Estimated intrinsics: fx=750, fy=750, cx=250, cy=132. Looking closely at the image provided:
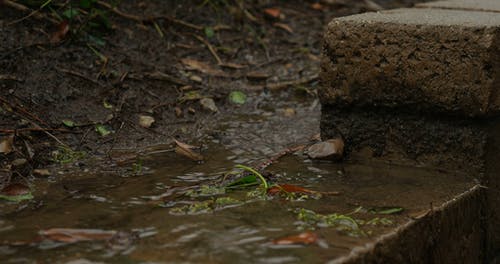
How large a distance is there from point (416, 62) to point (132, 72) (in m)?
1.50

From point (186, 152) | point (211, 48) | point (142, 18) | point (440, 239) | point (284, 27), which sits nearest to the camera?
point (440, 239)

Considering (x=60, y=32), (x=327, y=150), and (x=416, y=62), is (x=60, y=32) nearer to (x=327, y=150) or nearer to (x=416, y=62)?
(x=327, y=150)

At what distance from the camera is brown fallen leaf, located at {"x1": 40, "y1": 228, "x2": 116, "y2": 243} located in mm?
1808

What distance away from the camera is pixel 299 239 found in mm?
1783

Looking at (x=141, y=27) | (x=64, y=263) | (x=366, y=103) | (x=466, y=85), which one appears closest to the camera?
(x=64, y=263)

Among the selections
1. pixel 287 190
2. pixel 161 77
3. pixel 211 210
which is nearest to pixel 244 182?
pixel 287 190

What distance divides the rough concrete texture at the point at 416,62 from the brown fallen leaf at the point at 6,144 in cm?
111

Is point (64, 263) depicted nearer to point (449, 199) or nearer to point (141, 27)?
point (449, 199)

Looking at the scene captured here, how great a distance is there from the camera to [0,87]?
9.89 ft

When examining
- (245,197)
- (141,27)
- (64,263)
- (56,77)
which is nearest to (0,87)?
(56,77)

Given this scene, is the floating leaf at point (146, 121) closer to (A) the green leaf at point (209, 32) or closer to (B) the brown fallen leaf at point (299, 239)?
(A) the green leaf at point (209, 32)

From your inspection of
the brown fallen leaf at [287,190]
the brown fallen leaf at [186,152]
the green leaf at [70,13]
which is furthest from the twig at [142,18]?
the brown fallen leaf at [287,190]

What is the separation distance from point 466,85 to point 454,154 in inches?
10.0

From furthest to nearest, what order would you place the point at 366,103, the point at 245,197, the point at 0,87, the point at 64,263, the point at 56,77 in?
1. the point at 56,77
2. the point at 0,87
3. the point at 366,103
4. the point at 245,197
5. the point at 64,263
